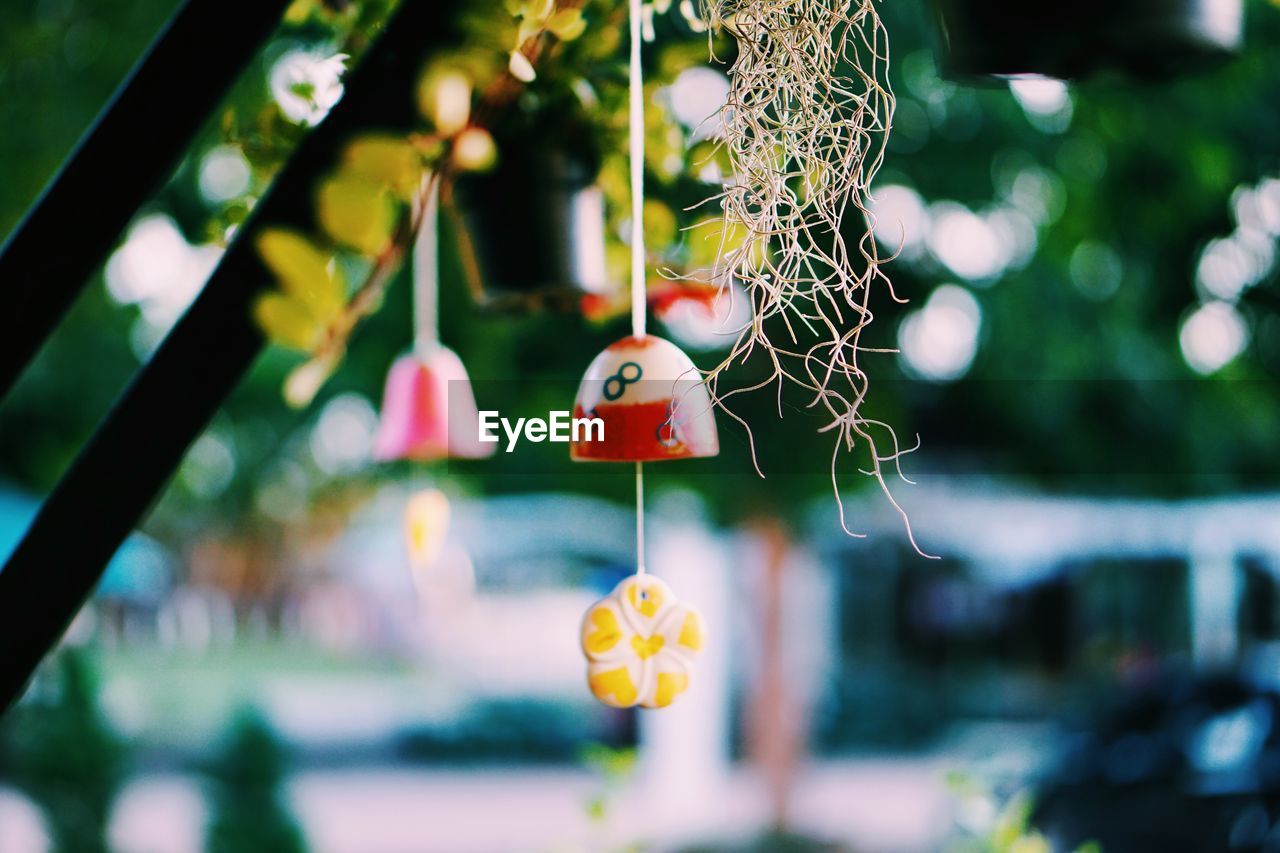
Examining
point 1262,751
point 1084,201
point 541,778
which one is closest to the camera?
point 1084,201

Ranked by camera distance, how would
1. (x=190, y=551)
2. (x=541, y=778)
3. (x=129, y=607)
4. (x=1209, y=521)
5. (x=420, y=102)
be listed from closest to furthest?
(x=420, y=102) → (x=541, y=778) → (x=1209, y=521) → (x=129, y=607) → (x=190, y=551)

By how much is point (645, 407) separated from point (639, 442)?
0.02 m

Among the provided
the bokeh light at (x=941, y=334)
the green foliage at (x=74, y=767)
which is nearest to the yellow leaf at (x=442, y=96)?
the bokeh light at (x=941, y=334)

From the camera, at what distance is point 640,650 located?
2.81 feet

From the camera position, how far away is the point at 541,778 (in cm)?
781

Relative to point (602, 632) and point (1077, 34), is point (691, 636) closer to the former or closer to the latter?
point (602, 632)

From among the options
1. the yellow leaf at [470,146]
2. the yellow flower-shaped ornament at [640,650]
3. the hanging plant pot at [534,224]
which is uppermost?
the hanging plant pot at [534,224]

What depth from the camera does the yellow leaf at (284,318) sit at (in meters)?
0.59

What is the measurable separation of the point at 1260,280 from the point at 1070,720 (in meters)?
2.73

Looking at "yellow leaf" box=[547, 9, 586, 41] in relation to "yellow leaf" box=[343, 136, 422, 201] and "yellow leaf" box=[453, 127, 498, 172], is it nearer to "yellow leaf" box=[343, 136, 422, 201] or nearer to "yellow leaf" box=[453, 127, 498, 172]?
"yellow leaf" box=[453, 127, 498, 172]

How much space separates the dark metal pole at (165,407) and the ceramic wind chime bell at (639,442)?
0.58 feet

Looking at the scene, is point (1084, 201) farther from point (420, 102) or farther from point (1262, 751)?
point (420, 102)

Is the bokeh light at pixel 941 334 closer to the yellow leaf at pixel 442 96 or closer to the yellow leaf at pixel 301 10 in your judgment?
the yellow leaf at pixel 301 10

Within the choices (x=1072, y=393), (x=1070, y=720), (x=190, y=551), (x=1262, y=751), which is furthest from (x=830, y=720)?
(x=190, y=551)
